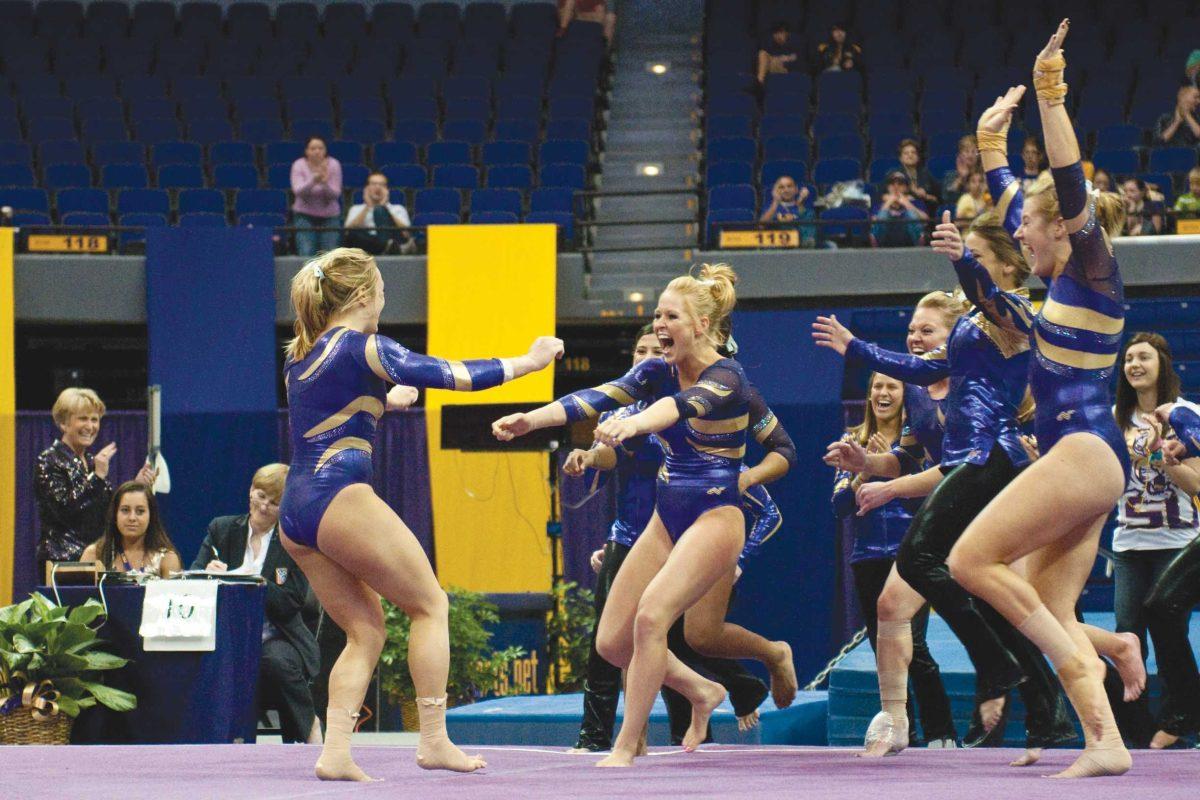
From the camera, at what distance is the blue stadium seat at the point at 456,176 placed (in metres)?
13.5

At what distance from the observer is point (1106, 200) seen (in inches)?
→ 163

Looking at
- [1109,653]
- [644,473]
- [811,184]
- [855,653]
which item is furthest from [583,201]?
[1109,653]

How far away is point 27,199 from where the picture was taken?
13.0 meters

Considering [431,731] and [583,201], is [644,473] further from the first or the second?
[583,201]

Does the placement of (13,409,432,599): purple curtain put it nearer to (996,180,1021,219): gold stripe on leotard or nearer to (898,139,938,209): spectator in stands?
(898,139,938,209): spectator in stands

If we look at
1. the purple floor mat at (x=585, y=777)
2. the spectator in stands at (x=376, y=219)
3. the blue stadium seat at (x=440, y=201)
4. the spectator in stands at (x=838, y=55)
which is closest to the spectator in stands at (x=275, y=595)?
the purple floor mat at (x=585, y=777)

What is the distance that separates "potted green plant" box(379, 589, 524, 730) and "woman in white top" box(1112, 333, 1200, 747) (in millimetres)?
3948

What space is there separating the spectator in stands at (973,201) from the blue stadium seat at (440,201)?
4.22m

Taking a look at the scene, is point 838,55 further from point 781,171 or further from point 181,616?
point 181,616

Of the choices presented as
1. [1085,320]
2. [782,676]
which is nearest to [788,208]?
[782,676]

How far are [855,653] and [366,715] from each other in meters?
3.01

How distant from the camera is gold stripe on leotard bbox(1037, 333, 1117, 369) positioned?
3934 mm

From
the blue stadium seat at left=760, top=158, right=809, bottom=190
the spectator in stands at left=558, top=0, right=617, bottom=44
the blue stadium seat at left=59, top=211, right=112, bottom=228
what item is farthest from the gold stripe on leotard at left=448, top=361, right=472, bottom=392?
the spectator in stands at left=558, top=0, right=617, bottom=44

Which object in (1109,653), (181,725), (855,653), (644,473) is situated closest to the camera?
(1109,653)
